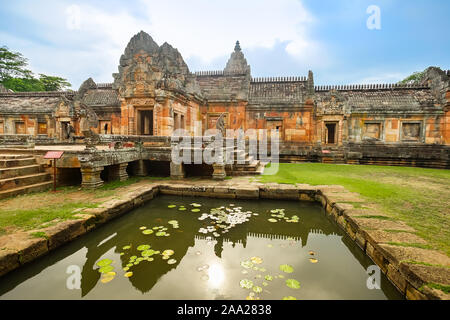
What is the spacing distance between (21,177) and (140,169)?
139 inches

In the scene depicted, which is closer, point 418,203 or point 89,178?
point 418,203

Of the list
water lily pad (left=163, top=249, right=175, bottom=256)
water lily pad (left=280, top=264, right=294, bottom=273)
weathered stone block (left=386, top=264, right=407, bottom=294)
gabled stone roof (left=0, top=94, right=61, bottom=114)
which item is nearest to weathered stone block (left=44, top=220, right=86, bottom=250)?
water lily pad (left=163, top=249, right=175, bottom=256)

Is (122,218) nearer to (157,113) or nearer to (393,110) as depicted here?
(157,113)

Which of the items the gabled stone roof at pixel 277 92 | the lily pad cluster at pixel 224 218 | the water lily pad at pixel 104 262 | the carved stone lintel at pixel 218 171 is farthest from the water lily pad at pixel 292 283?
the gabled stone roof at pixel 277 92

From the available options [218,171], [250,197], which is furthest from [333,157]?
[250,197]

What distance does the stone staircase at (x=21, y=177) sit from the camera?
17.2 feet

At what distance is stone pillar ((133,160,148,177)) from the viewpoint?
28.1 feet

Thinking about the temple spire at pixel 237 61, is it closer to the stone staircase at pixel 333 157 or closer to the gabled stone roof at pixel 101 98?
the gabled stone roof at pixel 101 98

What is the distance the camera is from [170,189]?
686 centimetres

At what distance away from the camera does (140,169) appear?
8.57 meters

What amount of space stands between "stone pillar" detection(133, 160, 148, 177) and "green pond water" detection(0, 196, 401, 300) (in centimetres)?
372

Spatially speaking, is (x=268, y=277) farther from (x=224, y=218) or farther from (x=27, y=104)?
(x=27, y=104)

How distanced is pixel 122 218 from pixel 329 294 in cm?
421

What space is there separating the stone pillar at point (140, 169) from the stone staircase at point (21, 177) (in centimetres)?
275
